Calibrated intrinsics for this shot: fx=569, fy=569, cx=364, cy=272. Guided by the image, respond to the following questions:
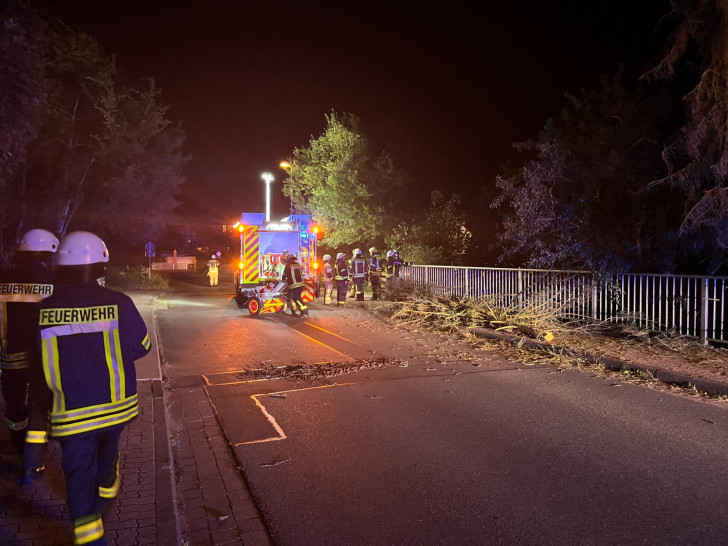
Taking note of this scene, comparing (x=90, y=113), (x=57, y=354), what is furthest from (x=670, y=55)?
(x=90, y=113)

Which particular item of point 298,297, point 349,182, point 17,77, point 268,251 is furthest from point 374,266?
point 17,77

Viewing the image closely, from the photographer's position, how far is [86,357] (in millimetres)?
3246

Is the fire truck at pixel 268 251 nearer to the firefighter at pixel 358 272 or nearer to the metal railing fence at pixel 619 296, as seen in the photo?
the firefighter at pixel 358 272

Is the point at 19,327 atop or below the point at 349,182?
below

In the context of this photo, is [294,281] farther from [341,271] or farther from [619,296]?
[619,296]

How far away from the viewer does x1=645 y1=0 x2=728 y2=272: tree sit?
31.4 feet

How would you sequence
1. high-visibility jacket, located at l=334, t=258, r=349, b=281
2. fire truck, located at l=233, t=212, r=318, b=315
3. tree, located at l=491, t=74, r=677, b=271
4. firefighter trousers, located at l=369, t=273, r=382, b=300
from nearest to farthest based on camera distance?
tree, located at l=491, t=74, r=677, b=271 → fire truck, located at l=233, t=212, r=318, b=315 → high-visibility jacket, located at l=334, t=258, r=349, b=281 → firefighter trousers, located at l=369, t=273, r=382, b=300

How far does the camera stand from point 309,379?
8.14 metres

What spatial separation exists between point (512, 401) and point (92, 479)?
4987mm

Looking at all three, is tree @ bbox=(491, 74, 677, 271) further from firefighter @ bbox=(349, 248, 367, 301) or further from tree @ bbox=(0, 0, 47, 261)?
tree @ bbox=(0, 0, 47, 261)

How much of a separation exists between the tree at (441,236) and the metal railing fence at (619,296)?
5355mm

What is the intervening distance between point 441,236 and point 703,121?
40.3ft

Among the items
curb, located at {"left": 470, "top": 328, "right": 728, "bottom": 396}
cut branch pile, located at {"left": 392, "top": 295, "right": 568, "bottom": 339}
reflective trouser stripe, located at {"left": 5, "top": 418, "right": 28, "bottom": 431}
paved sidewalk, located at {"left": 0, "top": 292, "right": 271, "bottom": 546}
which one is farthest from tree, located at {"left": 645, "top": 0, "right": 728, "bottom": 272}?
reflective trouser stripe, located at {"left": 5, "top": 418, "right": 28, "bottom": 431}

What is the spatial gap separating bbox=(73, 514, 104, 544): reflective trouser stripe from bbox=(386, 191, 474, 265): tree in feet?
59.2
